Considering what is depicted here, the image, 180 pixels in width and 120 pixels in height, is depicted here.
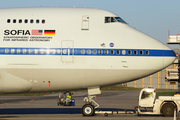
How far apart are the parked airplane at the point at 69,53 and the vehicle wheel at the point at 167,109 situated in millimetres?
3955

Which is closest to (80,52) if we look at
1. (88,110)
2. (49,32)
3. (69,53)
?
(69,53)

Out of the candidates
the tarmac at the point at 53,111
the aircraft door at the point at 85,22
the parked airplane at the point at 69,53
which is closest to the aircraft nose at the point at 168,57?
the parked airplane at the point at 69,53

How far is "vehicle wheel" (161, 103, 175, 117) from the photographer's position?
20.9 meters

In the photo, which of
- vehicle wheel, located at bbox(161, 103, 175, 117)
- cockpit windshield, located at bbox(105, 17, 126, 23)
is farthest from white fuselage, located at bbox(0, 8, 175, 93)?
vehicle wheel, located at bbox(161, 103, 175, 117)

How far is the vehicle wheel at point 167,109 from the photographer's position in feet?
68.6

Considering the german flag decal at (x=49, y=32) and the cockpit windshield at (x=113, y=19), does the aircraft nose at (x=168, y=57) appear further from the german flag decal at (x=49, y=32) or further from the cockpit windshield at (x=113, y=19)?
the german flag decal at (x=49, y=32)

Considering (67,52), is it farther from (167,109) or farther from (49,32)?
(167,109)

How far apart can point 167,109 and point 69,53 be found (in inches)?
345

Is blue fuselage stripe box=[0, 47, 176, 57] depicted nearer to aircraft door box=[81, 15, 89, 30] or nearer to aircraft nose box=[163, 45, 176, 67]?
aircraft nose box=[163, 45, 176, 67]

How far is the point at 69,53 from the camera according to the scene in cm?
1844

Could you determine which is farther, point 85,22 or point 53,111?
point 53,111

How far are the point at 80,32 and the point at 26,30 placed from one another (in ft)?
12.0

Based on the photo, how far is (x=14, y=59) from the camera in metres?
18.3

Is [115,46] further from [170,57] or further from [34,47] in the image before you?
[34,47]
